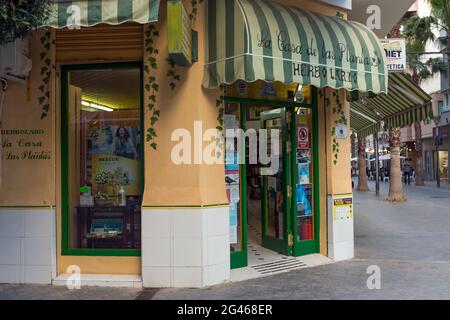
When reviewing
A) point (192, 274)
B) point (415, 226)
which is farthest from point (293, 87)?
point (415, 226)

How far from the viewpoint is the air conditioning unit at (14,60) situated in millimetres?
6656

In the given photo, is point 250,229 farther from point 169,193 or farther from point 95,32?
point 95,32

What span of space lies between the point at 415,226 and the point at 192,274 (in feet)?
27.4

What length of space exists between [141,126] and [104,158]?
0.81 metres

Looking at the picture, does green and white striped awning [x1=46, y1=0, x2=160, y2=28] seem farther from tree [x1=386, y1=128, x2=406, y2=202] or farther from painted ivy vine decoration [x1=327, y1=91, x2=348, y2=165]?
tree [x1=386, y1=128, x2=406, y2=202]

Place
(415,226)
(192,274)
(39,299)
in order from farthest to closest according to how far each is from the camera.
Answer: (415,226), (192,274), (39,299)

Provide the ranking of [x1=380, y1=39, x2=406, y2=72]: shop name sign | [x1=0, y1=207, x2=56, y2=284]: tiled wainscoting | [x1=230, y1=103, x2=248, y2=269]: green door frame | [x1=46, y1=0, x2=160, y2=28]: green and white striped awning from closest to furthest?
[x1=46, y1=0, x2=160, y2=28]: green and white striped awning < [x1=0, y1=207, x2=56, y2=284]: tiled wainscoting < [x1=230, y1=103, x2=248, y2=269]: green door frame < [x1=380, y1=39, x2=406, y2=72]: shop name sign

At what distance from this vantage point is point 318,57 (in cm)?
675

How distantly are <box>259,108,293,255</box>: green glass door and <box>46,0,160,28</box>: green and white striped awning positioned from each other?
3306 millimetres

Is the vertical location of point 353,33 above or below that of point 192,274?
above

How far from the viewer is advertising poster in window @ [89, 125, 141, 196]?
23.8 feet

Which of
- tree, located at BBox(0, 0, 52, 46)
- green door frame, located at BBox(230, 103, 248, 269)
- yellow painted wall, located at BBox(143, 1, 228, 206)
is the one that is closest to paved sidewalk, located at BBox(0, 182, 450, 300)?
green door frame, located at BBox(230, 103, 248, 269)

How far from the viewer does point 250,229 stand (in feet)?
34.1

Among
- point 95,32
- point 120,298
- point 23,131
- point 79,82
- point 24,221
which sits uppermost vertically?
point 95,32
